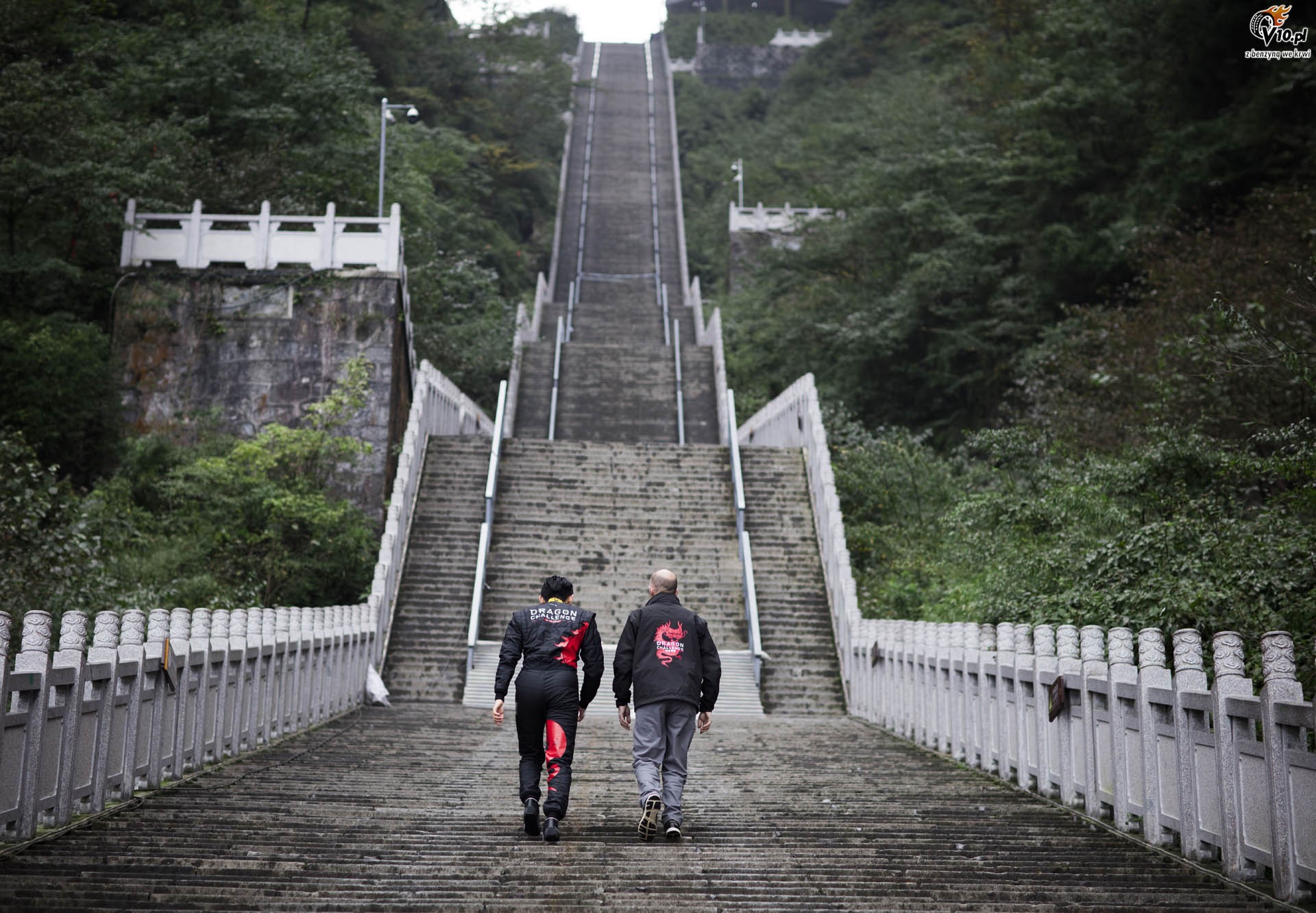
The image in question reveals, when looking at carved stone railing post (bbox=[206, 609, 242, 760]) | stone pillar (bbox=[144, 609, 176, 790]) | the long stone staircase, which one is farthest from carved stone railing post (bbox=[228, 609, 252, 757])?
stone pillar (bbox=[144, 609, 176, 790])

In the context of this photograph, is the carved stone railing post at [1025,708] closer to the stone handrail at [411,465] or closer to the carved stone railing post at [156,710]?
the carved stone railing post at [156,710]

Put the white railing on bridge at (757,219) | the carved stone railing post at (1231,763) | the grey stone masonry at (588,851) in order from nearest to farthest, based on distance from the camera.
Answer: the grey stone masonry at (588,851), the carved stone railing post at (1231,763), the white railing on bridge at (757,219)

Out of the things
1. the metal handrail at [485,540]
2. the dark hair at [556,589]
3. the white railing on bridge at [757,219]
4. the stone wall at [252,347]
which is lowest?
the dark hair at [556,589]

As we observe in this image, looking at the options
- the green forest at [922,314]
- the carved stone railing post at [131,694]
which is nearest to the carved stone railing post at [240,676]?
the carved stone railing post at [131,694]

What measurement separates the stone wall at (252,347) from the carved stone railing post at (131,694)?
44.4 ft

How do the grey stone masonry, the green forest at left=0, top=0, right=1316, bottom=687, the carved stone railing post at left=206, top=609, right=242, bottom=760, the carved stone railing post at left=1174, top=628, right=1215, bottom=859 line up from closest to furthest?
the grey stone masonry < the carved stone railing post at left=1174, top=628, right=1215, bottom=859 < the carved stone railing post at left=206, top=609, right=242, bottom=760 < the green forest at left=0, top=0, right=1316, bottom=687

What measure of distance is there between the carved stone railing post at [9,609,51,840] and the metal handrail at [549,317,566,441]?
19.3 meters

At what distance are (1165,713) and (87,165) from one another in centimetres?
1844

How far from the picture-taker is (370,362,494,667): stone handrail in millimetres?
16656

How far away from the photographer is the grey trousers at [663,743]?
7227mm

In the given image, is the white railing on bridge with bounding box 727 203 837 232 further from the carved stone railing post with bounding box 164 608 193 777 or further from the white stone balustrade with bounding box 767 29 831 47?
the carved stone railing post with bounding box 164 608 193 777

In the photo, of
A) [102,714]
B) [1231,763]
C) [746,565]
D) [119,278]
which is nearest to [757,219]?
[119,278]

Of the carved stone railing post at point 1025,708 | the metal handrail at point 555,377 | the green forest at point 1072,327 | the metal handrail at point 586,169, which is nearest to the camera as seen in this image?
the carved stone railing post at point 1025,708

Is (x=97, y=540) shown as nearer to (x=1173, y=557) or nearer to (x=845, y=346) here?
(x=1173, y=557)
